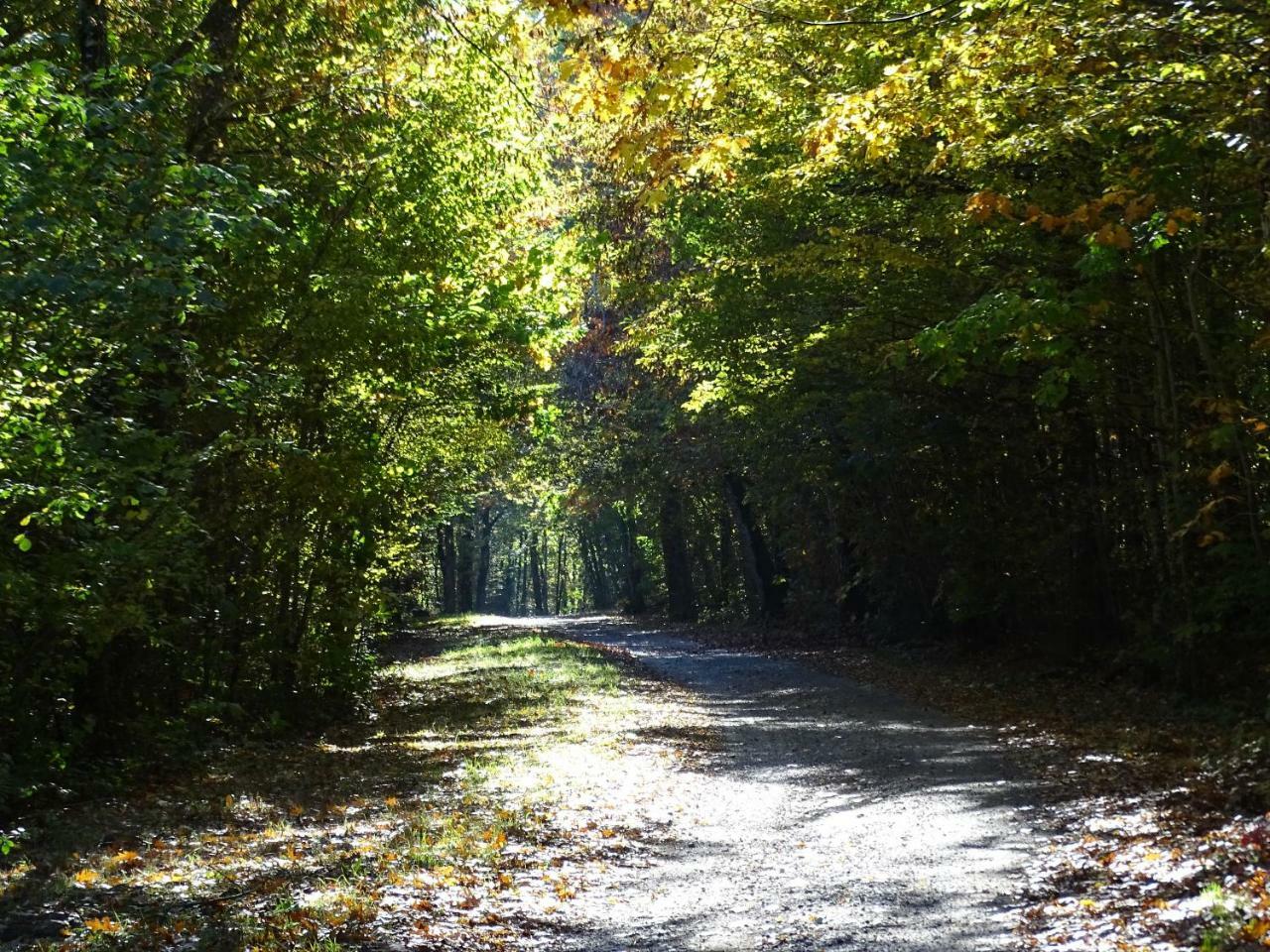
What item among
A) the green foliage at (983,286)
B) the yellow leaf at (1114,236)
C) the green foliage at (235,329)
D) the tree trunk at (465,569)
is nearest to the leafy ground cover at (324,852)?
the green foliage at (235,329)

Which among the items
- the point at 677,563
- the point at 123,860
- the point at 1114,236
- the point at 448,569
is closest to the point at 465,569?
the point at 448,569

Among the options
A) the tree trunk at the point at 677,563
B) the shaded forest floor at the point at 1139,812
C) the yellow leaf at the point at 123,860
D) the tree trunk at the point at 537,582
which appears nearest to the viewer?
the shaded forest floor at the point at 1139,812

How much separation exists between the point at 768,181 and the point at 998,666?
378 inches

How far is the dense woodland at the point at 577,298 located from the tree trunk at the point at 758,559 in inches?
418

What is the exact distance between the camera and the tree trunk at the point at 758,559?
3606 centimetres

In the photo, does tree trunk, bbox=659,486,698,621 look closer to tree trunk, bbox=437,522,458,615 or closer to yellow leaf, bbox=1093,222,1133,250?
tree trunk, bbox=437,522,458,615

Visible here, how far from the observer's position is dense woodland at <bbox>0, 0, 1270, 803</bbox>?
332 inches

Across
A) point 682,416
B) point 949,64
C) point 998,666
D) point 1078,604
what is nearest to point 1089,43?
point 949,64

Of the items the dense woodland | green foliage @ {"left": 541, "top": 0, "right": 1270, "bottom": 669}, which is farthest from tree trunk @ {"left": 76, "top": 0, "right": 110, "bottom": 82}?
green foliage @ {"left": 541, "top": 0, "right": 1270, "bottom": 669}

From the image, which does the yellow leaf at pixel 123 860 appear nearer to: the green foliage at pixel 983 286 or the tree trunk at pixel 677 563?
the green foliage at pixel 983 286

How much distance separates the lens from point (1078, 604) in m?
19.0

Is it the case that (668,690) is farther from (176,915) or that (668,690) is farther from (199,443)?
(176,915)

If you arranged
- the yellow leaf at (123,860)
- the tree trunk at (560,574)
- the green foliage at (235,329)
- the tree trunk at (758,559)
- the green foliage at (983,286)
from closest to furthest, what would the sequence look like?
1. the green foliage at (235,329)
2. the yellow leaf at (123,860)
3. the green foliage at (983,286)
4. the tree trunk at (758,559)
5. the tree trunk at (560,574)

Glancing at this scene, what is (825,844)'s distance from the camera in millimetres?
8930
